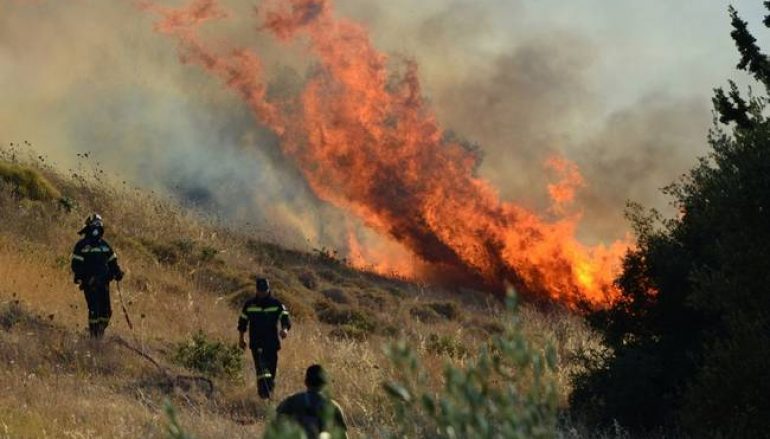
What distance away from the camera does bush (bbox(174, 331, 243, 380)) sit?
1514cm

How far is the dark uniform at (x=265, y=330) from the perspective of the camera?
546 inches

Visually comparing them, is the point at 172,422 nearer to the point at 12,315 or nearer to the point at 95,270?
the point at 95,270

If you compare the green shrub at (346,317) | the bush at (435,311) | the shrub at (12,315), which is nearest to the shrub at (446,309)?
the bush at (435,311)

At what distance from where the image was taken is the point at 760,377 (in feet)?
30.1

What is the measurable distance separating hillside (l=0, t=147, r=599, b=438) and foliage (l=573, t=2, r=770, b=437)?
104cm

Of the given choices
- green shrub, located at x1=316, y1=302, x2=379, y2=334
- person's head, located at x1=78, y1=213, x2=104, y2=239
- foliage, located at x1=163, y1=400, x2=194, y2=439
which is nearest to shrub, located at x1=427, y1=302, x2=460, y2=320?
green shrub, located at x1=316, y1=302, x2=379, y2=334

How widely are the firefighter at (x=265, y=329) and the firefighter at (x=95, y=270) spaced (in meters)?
2.97

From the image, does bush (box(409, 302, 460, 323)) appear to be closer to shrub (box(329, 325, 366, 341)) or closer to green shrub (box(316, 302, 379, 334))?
green shrub (box(316, 302, 379, 334))

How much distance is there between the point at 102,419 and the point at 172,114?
150 feet

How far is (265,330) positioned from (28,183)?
16.6 m

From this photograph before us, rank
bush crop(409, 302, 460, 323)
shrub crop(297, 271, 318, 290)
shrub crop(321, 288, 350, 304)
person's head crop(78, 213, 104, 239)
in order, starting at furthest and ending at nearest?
shrub crop(297, 271, 318, 290)
shrub crop(321, 288, 350, 304)
bush crop(409, 302, 460, 323)
person's head crop(78, 213, 104, 239)

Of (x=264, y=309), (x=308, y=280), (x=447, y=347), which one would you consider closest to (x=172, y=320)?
(x=447, y=347)

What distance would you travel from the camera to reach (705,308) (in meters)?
11.7

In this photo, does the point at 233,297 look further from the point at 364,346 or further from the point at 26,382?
the point at 26,382
